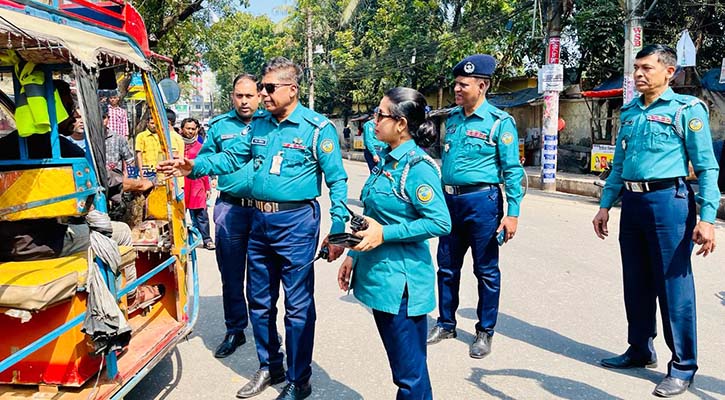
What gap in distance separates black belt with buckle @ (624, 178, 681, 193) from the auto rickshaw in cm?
282

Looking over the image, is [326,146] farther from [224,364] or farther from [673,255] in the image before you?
[673,255]

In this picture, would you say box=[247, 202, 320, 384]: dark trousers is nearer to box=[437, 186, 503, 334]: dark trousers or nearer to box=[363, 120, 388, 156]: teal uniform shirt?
box=[437, 186, 503, 334]: dark trousers

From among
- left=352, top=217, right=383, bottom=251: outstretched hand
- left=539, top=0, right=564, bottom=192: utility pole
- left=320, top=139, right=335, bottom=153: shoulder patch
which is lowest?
left=352, top=217, right=383, bottom=251: outstretched hand

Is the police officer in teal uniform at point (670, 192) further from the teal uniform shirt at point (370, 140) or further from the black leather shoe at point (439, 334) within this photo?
the teal uniform shirt at point (370, 140)

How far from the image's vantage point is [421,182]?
253cm

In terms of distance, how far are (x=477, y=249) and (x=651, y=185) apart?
1.16 meters

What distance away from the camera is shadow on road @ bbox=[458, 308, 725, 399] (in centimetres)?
355

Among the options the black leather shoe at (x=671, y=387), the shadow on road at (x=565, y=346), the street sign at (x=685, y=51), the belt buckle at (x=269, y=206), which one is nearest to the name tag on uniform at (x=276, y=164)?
the belt buckle at (x=269, y=206)

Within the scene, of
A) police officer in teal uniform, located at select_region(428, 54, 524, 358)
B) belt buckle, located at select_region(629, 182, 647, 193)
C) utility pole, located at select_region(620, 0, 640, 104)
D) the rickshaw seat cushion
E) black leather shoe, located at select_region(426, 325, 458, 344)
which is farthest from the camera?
utility pole, located at select_region(620, 0, 640, 104)

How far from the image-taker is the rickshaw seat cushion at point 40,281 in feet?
8.67

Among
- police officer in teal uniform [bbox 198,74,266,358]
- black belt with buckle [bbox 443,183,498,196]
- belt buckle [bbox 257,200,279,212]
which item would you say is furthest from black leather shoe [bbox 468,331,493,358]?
belt buckle [bbox 257,200,279,212]

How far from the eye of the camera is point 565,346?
423 centimetres

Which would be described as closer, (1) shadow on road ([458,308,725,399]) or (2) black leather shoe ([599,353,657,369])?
(1) shadow on road ([458,308,725,399])

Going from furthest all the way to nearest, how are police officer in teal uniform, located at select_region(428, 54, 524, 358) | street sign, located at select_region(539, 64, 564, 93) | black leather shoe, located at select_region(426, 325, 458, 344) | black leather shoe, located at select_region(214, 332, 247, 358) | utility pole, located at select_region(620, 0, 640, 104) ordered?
street sign, located at select_region(539, 64, 564, 93), utility pole, located at select_region(620, 0, 640, 104), black leather shoe, located at select_region(426, 325, 458, 344), black leather shoe, located at select_region(214, 332, 247, 358), police officer in teal uniform, located at select_region(428, 54, 524, 358)
